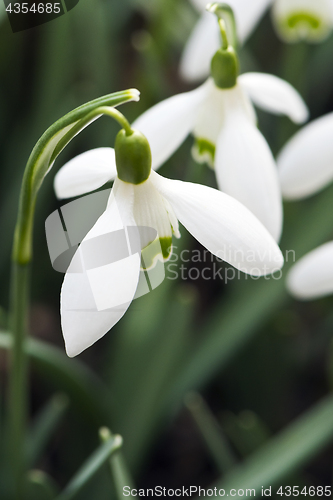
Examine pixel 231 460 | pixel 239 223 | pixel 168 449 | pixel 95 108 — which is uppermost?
pixel 95 108

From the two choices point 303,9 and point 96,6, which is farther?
point 96,6

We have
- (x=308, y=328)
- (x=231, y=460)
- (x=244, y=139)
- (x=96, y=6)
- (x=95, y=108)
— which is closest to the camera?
(x=95, y=108)

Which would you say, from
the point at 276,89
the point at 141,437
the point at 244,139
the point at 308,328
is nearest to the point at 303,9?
the point at 276,89

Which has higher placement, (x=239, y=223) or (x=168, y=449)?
(x=239, y=223)

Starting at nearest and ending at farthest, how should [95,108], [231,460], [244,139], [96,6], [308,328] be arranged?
1. [95,108]
2. [244,139]
3. [231,460]
4. [96,6]
5. [308,328]

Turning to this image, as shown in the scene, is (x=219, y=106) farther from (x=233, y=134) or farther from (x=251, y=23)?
(x=251, y=23)

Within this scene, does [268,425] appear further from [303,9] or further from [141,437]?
[303,9]

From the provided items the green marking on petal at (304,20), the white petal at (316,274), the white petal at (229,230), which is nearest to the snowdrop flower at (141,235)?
the white petal at (229,230)
